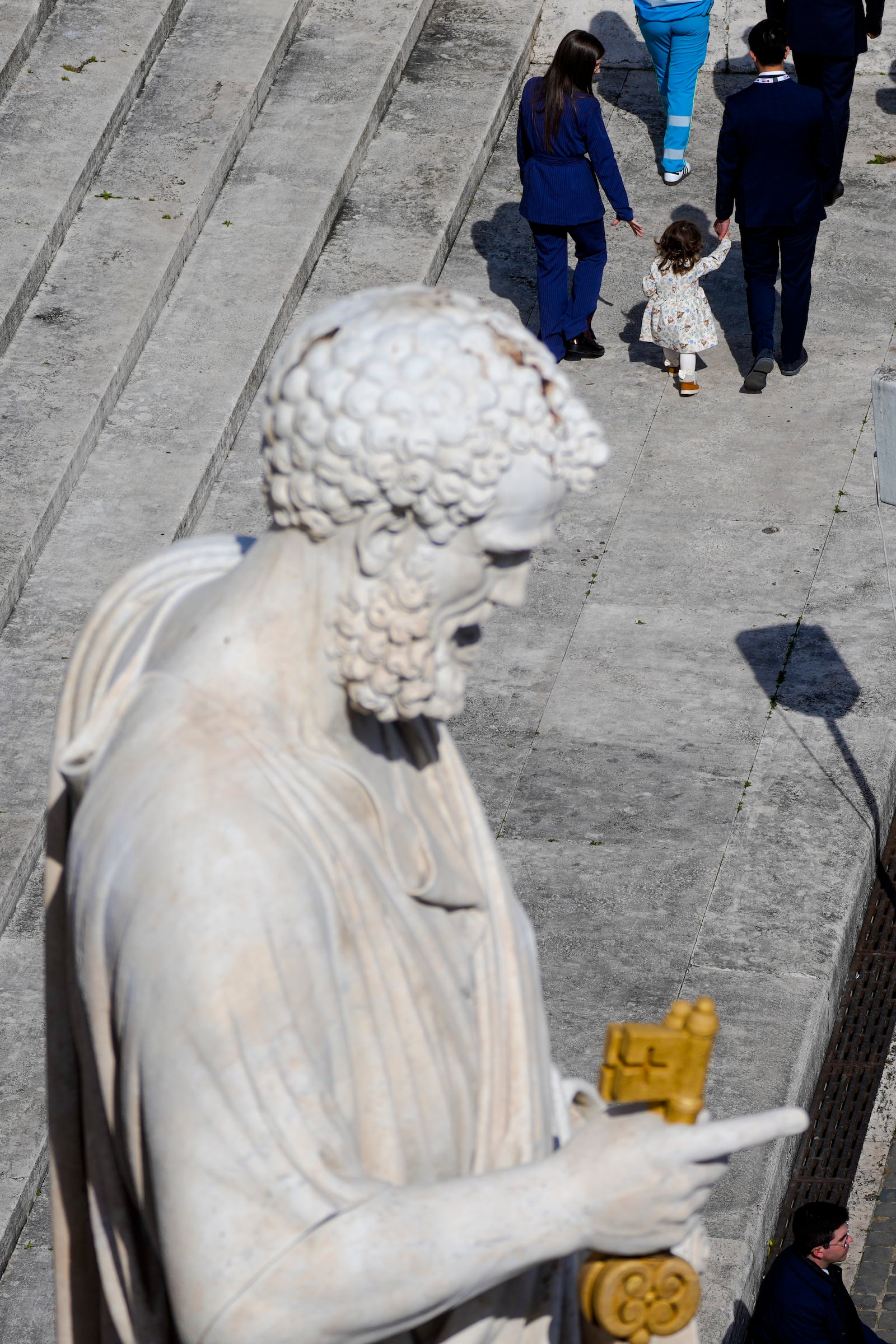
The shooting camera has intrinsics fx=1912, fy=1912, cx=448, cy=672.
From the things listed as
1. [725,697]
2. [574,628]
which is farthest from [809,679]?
[574,628]

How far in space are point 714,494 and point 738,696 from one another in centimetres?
160

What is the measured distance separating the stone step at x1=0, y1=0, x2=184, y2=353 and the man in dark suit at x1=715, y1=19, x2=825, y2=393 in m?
3.28

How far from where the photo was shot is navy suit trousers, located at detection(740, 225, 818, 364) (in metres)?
10.3

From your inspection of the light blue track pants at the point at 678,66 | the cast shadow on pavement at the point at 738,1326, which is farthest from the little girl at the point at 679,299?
the cast shadow on pavement at the point at 738,1326

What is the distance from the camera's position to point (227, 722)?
7.23 feet

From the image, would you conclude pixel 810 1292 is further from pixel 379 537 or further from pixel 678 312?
pixel 678 312

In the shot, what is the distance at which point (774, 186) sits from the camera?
34.0 feet

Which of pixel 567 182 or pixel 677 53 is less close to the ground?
pixel 677 53

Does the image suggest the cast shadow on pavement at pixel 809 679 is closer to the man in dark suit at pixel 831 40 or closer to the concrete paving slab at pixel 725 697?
the concrete paving slab at pixel 725 697

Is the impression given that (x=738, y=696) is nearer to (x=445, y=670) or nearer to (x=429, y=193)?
(x=429, y=193)

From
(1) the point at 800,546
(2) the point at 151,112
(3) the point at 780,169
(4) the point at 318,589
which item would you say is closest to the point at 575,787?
(1) the point at 800,546

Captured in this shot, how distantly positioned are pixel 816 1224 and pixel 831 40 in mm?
7832

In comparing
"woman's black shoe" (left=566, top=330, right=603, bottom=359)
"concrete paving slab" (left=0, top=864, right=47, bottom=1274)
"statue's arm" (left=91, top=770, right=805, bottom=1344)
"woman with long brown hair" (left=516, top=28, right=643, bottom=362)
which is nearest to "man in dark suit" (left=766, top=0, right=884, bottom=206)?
"woman with long brown hair" (left=516, top=28, right=643, bottom=362)

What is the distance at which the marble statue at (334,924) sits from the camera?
206 cm
